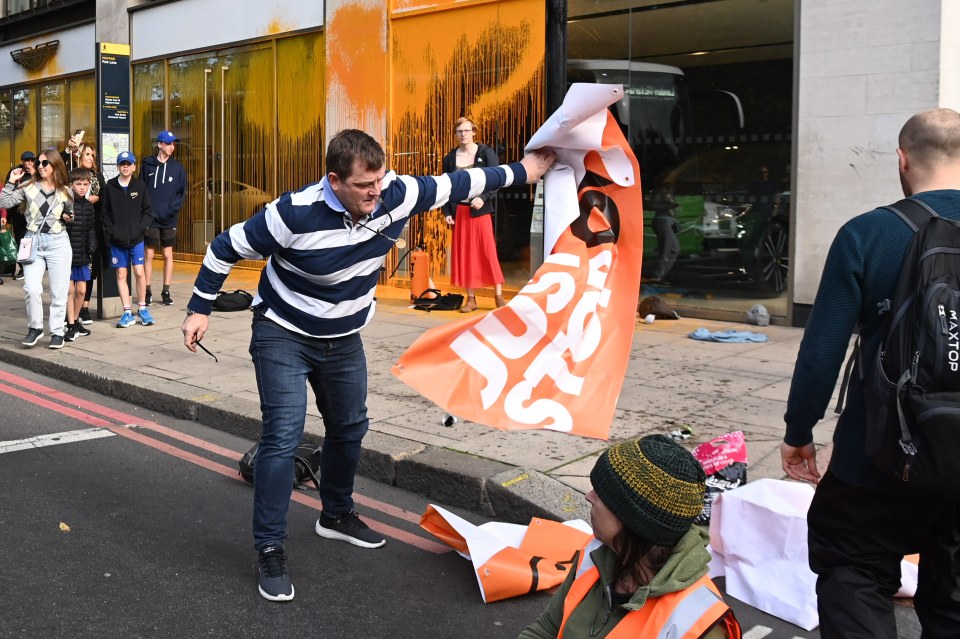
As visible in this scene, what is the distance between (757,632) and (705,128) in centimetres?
793

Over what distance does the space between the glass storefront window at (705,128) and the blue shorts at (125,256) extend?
→ 5368 millimetres

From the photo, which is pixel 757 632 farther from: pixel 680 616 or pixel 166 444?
pixel 166 444

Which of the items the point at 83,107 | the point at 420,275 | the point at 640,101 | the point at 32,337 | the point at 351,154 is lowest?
the point at 32,337

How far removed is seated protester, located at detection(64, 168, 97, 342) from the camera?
1002 centimetres

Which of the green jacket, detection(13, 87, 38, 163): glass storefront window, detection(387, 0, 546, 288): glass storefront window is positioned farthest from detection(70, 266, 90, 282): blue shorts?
detection(13, 87, 38, 163): glass storefront window

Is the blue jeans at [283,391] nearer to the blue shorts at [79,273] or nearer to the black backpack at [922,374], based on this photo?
the black backpack at [922,374]

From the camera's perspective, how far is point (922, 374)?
8.03 feet

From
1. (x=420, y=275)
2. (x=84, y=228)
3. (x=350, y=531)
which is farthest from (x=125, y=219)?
(x=350, y=531)

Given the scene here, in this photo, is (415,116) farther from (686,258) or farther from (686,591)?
(686,591)

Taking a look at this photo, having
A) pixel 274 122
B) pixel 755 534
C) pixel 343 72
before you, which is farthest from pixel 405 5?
pixel 755 534

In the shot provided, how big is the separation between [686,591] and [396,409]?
15.6 feet

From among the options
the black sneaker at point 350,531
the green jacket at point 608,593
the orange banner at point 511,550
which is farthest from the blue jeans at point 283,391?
the green jacket at point 608,593

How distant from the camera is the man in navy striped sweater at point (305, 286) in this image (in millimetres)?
4152

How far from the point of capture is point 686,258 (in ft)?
37.0
